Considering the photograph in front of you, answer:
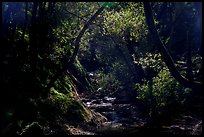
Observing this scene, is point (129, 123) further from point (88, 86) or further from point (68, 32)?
point (88, 86)

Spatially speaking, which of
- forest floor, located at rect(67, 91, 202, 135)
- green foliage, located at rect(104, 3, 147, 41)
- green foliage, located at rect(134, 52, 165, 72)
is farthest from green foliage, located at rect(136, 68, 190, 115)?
green foliage, located at rect(104, 3, 147, 41)

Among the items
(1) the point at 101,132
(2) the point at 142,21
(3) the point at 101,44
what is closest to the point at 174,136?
(1) the point at 101,132

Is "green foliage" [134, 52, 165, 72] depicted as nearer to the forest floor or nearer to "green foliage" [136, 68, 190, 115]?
"green foliage" [136, 68, 190, 115]

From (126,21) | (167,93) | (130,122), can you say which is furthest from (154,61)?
(126,21)

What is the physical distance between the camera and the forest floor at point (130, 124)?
18.4 metres

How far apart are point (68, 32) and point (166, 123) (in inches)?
386

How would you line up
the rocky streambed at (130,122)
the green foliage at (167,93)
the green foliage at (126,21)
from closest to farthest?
the rocky streambed at (130,122) < the green foliage at (167,93) < the green foliage at (126,21)

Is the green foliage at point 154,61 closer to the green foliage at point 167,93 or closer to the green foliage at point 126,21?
the green foliage at point 167,93

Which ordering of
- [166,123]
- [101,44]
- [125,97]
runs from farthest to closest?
[101,44] → [125,97] → [166,123]

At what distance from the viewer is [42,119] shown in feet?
57.2

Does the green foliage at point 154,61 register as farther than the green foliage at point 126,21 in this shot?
No

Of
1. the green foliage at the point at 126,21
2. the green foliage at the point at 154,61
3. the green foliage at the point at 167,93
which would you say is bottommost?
the green foliage at the point at 167,93

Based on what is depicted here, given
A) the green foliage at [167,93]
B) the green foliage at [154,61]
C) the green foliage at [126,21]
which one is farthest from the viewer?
the green foliage at [126,21]

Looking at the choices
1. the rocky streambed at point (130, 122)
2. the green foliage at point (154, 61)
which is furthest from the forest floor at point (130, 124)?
the green foliage at point (154, 61)
